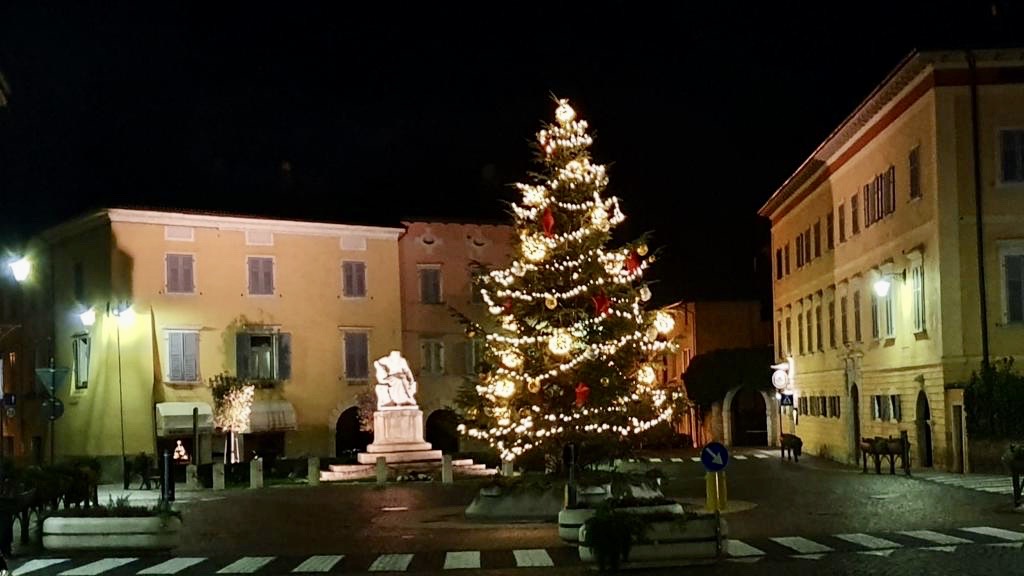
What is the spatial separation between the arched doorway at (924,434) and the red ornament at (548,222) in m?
15.0

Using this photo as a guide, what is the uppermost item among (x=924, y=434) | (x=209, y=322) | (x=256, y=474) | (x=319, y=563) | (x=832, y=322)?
(x=209, y=322)

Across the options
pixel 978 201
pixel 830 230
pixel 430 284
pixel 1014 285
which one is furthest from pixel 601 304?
pixel 430 284

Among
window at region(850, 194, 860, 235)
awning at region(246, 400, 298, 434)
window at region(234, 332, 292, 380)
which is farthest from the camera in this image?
window at region(234, 332, 292, 380)

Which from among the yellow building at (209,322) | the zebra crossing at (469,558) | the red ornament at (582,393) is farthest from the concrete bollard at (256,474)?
the zebra crossing at (469,558)

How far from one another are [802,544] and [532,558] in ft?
13.1

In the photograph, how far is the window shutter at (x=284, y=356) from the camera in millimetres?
56469

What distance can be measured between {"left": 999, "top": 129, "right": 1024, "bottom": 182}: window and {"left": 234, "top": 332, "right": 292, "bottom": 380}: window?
30.6 metres

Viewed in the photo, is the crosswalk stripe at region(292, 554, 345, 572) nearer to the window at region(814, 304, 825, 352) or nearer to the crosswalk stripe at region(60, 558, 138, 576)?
the crosswalk stripe at region(60, 558, 138, 576)

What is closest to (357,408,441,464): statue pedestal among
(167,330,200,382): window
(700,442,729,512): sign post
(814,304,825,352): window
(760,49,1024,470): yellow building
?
(167,330,200,382): window

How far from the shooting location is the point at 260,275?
56500 millimetres

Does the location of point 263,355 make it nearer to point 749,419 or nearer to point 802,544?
point 749,419

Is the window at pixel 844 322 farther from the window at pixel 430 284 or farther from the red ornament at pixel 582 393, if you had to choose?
the red ornament at pixel 582 393

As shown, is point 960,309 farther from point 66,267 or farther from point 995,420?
point 66,267

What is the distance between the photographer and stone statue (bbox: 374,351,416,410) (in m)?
45.9
